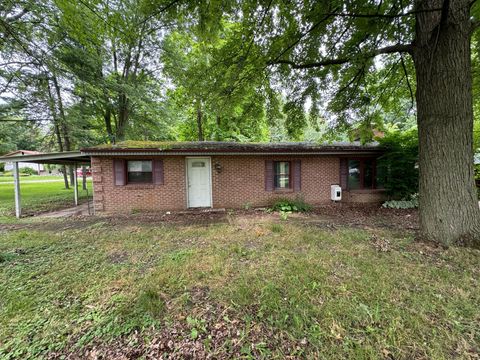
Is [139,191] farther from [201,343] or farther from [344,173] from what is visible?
[344,173]

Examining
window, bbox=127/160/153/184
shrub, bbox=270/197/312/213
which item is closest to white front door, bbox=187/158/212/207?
window, bbox=127/160/153/184

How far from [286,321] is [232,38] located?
19.2 ft

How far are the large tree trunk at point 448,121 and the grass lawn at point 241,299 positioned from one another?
0.62 metres

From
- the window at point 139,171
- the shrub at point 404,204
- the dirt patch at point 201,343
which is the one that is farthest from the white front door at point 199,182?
the shrub at point 404,204

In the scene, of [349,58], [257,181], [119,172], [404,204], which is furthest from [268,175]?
[119,172]

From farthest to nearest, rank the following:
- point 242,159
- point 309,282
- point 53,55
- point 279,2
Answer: point 53,55
point 242,159
point 279,2
point 309,282

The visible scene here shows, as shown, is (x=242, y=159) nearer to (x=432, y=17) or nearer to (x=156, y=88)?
(x=432, y=17)

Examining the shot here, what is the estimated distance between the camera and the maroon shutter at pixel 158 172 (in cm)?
775

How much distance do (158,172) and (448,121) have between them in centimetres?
814

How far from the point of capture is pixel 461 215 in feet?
12.2

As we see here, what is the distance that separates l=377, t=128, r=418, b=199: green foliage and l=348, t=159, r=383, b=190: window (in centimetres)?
54

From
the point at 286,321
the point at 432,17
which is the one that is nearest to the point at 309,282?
the point at 286,321

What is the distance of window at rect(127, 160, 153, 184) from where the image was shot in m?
7.73

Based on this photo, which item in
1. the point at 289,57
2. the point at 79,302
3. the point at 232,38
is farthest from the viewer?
the point at 289,57
